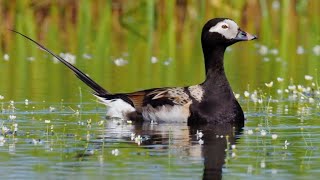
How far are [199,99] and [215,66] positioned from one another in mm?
681

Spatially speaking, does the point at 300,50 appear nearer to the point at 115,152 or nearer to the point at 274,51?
the point at 274,51

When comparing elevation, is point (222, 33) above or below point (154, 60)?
below

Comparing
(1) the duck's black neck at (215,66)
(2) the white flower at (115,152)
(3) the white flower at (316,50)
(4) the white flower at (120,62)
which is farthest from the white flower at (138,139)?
(3) the white flower at (316,50)

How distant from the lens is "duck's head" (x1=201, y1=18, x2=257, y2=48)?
13078 millimetres

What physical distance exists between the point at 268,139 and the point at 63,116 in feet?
8.88

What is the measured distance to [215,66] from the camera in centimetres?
1305

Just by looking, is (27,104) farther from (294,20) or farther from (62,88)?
(294,20)

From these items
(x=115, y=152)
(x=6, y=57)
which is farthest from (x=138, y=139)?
(x=6, y=57)

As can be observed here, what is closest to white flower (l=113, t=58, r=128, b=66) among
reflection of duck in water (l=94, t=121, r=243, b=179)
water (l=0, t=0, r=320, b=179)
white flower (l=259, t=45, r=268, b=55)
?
water (l=0, t=0, r=320, b=179)

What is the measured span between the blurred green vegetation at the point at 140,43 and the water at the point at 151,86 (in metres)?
0.03

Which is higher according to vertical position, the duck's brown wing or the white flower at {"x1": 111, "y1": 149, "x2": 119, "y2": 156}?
the duck's brown wing

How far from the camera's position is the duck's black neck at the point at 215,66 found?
1284cm

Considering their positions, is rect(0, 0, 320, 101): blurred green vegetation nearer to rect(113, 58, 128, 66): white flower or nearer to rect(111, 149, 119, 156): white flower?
rect(113, 58, 128, 66): white flower

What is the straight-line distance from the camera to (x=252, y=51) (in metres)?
21.0
